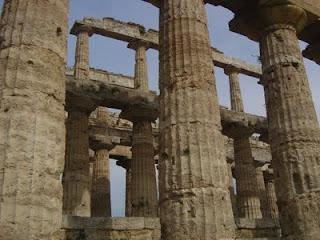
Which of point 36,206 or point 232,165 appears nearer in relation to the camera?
point 36,206

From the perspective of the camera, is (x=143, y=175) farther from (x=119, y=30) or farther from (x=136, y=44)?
(x=119, y=30)

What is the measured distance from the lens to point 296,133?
11922mm

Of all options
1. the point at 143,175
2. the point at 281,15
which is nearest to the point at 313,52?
the point at 281,15

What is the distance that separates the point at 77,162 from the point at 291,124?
826cm

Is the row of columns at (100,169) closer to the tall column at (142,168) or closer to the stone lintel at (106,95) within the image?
the tall column at (142,168)

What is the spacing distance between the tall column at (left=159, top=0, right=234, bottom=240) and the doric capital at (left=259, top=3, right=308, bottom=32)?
321cm

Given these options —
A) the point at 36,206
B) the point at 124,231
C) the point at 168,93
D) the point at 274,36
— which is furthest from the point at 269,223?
the point at 36,206

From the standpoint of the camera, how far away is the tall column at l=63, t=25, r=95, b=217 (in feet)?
51.5

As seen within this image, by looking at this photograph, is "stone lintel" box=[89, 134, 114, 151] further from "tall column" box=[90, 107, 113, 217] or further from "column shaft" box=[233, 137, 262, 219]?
"column shaft" box=[233, 137, 262, 219]

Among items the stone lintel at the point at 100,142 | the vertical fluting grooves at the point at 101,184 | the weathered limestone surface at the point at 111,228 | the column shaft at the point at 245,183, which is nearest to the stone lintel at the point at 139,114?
the stone lintel at the point at 100,142

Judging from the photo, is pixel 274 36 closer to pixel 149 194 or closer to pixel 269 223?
pixel 269 223

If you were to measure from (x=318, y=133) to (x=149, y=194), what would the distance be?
774 centimetres

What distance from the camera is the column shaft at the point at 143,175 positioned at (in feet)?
56.1

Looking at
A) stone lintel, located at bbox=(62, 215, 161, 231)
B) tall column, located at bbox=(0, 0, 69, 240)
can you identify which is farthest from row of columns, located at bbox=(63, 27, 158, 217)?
tall column, located at bbox=(0, 0, 69, 240)
